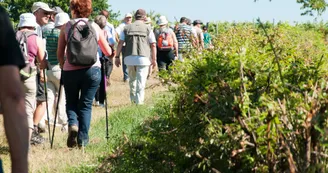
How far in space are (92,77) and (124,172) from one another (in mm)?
2896

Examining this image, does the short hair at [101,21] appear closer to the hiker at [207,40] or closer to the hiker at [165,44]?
the hiker at [207,40]

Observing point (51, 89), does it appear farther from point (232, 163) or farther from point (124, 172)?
point (232, 163)

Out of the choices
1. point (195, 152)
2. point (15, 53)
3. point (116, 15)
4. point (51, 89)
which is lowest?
point (116, 15)

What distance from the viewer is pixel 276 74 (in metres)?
5.27

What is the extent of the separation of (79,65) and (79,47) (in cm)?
20

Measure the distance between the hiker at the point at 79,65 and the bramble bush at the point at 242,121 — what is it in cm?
222

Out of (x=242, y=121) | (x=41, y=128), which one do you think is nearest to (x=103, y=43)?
(x=41, y=128)

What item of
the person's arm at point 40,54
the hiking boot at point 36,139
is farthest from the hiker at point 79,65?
the hiking boot at point 36,139

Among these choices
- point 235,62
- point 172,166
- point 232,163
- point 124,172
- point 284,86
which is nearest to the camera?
point 284,86

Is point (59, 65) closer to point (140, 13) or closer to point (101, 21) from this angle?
point (140, 13)

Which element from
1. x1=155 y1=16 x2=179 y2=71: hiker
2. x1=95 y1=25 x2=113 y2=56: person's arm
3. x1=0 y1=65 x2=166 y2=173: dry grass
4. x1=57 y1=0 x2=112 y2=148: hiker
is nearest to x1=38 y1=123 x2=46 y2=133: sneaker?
x1=0 y1=65 x2=166 y2=173: dry grass

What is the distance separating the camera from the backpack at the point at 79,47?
30.1 feet

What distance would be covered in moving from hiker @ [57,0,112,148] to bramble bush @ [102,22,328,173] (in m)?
2.22

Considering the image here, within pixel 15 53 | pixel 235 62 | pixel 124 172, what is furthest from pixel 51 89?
pixel 15 53
